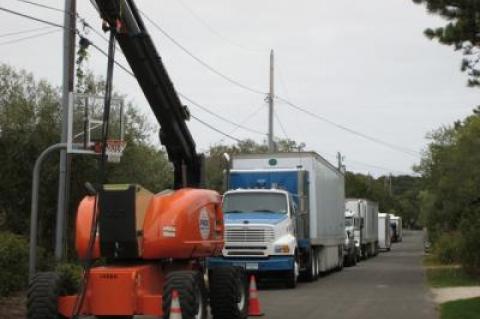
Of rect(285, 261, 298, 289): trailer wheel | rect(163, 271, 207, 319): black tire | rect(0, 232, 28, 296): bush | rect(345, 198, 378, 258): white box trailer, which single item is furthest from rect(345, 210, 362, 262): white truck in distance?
rect(163, 271, 207, 319): black tire

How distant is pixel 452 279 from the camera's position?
2742 cm

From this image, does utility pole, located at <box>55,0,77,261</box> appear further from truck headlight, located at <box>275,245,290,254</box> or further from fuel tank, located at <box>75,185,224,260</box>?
truck headlight, located at <box>275,245,290,254</box>

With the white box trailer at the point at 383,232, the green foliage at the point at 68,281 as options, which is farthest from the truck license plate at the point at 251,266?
the white box trailer at the point at 383,232

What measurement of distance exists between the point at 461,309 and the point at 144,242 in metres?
7.74

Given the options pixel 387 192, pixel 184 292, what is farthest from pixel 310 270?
pixel 387 192

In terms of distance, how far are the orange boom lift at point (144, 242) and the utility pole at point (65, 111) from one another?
4.50 m

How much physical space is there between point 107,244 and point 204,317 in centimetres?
188

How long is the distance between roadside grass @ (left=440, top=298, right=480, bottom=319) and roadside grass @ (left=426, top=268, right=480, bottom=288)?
20.8 ft

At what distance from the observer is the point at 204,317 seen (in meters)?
12.8

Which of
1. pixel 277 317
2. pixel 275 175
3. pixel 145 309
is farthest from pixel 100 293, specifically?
pixel 275 175

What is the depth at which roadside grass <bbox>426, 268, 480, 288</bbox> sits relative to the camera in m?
25.3

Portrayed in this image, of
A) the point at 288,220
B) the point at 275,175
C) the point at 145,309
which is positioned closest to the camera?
the point at 145,309

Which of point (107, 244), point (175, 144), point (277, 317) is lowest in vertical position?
point (277, 317)

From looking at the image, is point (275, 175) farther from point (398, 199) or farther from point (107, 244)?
point (398, 199)
